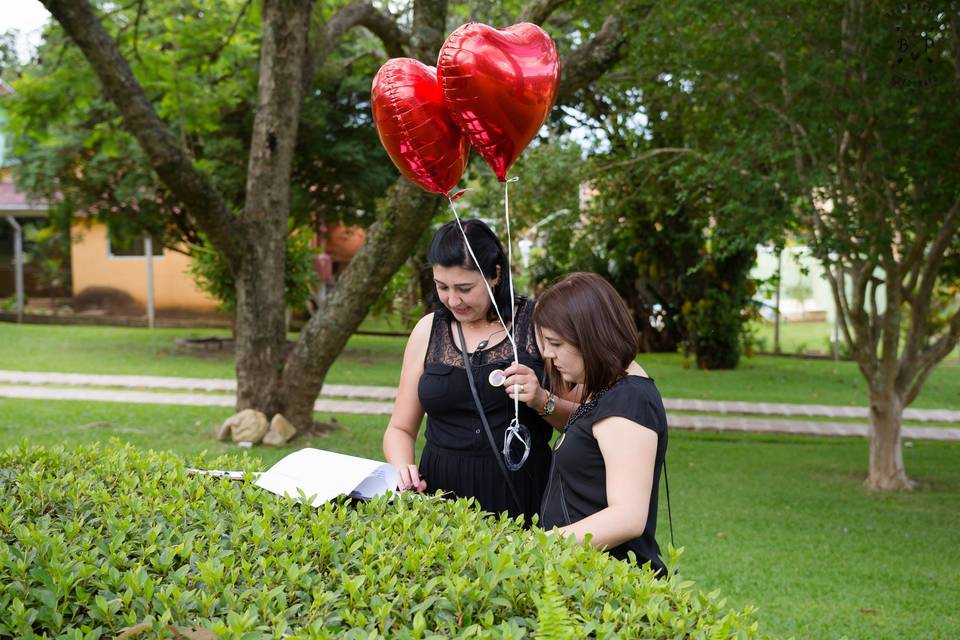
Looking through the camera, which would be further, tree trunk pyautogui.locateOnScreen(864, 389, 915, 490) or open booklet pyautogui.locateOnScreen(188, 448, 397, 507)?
tree trunk pyautogui.locateOnScreen(864, 389, 915, 490)

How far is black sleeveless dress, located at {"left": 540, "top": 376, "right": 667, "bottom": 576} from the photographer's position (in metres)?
2.45

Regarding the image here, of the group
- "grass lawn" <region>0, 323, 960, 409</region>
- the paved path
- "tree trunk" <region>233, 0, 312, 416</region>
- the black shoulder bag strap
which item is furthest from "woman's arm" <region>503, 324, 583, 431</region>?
"grass lawn" <region>0, 323, 960, 409</region>

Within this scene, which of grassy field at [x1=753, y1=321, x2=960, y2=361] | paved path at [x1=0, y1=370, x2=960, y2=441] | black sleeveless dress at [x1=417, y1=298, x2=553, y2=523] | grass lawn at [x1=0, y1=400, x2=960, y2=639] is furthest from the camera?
grassy field at [x1=753, y1=321, x2=960, y2=361]

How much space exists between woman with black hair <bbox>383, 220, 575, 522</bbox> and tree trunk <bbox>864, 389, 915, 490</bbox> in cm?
562

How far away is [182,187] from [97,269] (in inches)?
676

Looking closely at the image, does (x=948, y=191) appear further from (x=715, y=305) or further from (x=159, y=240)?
(x=159, y=240)

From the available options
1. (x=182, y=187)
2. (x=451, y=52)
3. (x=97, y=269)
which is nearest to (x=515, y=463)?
(x=451, y=52)

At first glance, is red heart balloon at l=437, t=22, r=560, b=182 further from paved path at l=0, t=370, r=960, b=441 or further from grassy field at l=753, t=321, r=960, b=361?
grassy field at l=753, t=321, r=960, b=361

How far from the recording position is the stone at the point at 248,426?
29.9 ft

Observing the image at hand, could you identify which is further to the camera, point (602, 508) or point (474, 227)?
point (474, 227)

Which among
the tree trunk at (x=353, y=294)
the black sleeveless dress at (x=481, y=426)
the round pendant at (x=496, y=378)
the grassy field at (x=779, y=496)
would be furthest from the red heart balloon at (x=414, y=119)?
the tree trunk at (x=353, y=294)

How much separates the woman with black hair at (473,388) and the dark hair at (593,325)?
1.95ft

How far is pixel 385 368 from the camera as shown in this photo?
1606cm

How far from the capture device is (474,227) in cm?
321
